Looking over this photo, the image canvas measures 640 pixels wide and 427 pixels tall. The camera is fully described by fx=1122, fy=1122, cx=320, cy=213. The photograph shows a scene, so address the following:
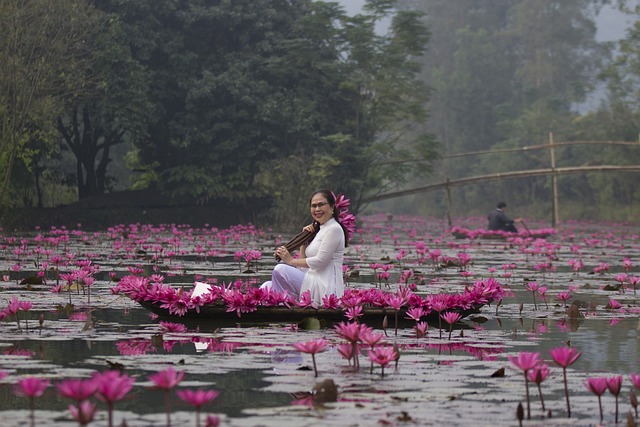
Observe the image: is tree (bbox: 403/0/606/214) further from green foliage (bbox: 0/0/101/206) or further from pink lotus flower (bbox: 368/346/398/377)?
pink lotus flower (bbox: 368/346/398/377)

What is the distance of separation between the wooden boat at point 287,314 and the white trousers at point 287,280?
0.59 meters

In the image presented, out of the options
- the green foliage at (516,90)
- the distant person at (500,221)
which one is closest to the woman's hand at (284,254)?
the distant person at (500,221)

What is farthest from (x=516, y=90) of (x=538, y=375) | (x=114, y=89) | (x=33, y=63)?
(x=538, y=375)

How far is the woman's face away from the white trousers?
56 cm

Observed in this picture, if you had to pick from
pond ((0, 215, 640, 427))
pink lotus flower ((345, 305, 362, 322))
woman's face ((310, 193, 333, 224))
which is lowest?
pond ((0, 215, 640, 427))

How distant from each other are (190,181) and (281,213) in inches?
173

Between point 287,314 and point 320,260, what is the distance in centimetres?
64

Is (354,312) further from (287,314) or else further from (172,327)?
(172,327)

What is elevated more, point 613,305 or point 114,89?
point 114,89

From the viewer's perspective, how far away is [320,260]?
961 centimetres

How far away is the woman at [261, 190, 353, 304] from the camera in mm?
9609

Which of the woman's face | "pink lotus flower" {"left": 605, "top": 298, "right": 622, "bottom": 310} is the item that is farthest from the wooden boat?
"pink lotus flower" {"left": 605, "top": 298, "right": 622, "bottom": 310}

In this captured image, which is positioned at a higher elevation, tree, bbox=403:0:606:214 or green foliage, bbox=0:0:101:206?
tree, bbox=403:0:606:214

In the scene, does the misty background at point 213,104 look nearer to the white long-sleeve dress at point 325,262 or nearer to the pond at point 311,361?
the pond at point 311,361
